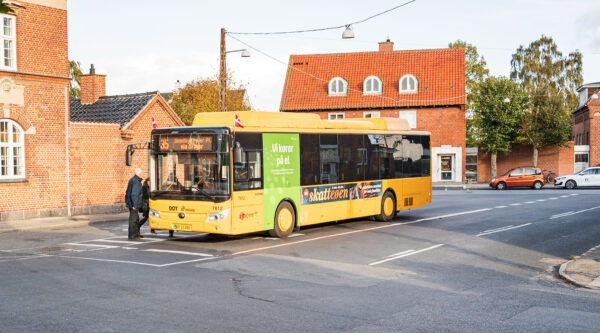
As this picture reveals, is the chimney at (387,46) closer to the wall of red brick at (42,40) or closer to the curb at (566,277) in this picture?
the wall of red brick at (42,40)

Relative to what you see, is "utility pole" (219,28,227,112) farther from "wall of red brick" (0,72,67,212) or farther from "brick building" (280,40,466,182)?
"brick building" (280,40,466,182)

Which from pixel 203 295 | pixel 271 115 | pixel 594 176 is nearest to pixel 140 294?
pixel 203 295

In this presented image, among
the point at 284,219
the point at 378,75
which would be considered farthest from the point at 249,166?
the point at 378,75

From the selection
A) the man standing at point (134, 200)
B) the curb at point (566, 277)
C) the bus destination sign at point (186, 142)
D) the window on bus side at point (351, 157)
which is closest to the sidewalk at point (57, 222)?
the man standing at point (134, 200)

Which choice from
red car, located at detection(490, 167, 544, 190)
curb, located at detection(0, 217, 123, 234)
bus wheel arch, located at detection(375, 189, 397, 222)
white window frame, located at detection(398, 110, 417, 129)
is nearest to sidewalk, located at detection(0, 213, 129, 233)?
curb, located at detection(0, 217, 123, 234)

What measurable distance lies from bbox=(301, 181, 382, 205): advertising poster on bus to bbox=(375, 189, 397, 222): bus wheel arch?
1.50 feet

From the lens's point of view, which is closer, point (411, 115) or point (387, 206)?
point (387, 206)

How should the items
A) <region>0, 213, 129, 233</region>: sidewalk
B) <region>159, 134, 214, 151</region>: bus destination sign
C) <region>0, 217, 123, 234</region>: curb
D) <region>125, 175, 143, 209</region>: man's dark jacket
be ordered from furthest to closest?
<region>0, 213, 129, 233</region>: sidewalk → <region>0, 217, 123, 234</region>: curb → <region>125, 175, 143, 209</region>: man's dark jacket → <region>159, 134, 214, 151</region>: bus destination sign

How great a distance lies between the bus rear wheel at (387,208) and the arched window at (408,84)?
31.2m

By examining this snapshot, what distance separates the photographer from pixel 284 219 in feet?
51.9

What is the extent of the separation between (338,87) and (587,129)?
24.2m

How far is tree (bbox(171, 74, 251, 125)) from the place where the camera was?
4166 centimetres

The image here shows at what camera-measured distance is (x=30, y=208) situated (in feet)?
70.1

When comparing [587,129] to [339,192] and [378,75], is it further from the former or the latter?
[339,192]
